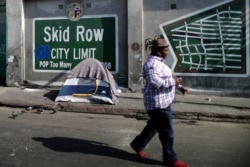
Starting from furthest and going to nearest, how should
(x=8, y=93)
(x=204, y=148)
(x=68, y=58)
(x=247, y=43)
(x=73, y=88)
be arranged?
(x=68, y=58) < (x=8, y=93) < (x=247, y=43) < (x=73, y=88) < (x=204, y=148)

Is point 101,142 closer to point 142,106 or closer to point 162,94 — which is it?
point 162,94

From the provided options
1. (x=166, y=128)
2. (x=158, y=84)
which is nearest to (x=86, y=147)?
(x=166, y=128)

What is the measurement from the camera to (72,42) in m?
12.0

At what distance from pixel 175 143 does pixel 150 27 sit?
571 cm

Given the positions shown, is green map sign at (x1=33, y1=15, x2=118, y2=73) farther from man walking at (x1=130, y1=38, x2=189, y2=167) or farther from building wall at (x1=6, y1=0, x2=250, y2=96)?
man walking at (x1=130, y1=38, x2=189, y2=167)

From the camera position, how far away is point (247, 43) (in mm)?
10547

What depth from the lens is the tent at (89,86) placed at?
960 centimetres

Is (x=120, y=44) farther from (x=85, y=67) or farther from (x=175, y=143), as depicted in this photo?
(x=175, y=143)

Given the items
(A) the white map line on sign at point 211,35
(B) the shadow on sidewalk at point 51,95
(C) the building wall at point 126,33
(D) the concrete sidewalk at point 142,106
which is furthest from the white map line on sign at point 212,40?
(B) the shadow on sidewalk at point 51,95

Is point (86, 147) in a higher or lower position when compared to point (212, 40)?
lower

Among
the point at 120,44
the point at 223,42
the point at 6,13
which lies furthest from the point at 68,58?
the point at 223,42

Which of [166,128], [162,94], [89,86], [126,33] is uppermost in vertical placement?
[126,33]

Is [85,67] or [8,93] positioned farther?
[8,93]

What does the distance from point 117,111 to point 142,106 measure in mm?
667
